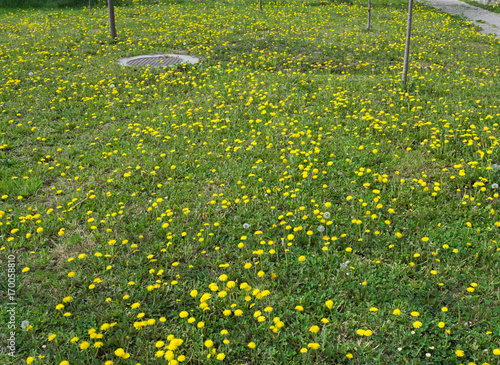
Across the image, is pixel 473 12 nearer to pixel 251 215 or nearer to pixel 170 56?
pixel 170 56

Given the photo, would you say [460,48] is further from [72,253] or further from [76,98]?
[72,253]

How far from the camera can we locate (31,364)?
98.3 inches

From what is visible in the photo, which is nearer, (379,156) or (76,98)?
(379,156)

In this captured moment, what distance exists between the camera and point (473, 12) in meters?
16.6

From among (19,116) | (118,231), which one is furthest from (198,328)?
(19,116)

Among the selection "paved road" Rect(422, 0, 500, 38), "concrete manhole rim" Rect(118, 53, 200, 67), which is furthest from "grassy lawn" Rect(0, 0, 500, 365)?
"paved road" Rect(422, 0, 500, 38)

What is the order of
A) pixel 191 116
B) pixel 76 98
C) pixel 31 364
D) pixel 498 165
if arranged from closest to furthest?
1. pixel 31 364
2. pixel 498 165
3. pixel 191 116
4. pixel 76 98

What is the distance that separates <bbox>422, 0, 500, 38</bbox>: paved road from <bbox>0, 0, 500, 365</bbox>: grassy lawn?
699 cm

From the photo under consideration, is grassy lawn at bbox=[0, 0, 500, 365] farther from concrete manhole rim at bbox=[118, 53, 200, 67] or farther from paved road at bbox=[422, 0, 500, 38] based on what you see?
paved road at bbox=[422, 0, 500, 38]

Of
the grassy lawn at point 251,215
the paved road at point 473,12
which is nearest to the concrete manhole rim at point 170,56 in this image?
the grassy lawn at point 251,215

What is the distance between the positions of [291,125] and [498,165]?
2.59 m

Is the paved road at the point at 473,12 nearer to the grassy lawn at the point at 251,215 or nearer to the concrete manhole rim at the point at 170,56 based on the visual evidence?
the grassy lawn at the point at 251,215

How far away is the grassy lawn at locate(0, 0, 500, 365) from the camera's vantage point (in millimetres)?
2734

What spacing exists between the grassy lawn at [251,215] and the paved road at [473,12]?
6987mm
